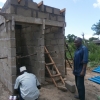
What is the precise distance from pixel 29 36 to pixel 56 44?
1200 millimetres

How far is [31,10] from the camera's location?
482cm

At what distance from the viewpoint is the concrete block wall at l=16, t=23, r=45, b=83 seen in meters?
4.80

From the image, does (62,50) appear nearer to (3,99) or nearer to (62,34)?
(62,34)

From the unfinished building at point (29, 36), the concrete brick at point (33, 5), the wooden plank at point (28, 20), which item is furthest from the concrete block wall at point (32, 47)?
the concrete brick at point (33, 5)

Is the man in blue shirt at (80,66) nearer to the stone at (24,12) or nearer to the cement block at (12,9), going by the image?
the stone at (24,12)

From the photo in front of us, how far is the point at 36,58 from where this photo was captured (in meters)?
4.97

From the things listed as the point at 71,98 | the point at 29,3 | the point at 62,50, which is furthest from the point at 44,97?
the point at 29,3

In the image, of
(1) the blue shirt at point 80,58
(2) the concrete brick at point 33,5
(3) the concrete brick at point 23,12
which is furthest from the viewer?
(2) the concrete brick at point 33,5

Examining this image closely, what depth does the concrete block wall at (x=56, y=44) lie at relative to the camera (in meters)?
5.62

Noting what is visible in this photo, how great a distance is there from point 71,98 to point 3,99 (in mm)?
1999

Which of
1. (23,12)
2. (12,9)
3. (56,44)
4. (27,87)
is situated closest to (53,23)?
(56,44)

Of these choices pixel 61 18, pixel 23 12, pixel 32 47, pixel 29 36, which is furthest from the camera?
pixel 61 18

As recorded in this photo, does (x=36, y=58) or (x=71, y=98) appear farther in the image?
(x=36, y=58)

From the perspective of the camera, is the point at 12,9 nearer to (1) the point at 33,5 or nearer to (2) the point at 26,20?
(2) the point at 26,20
